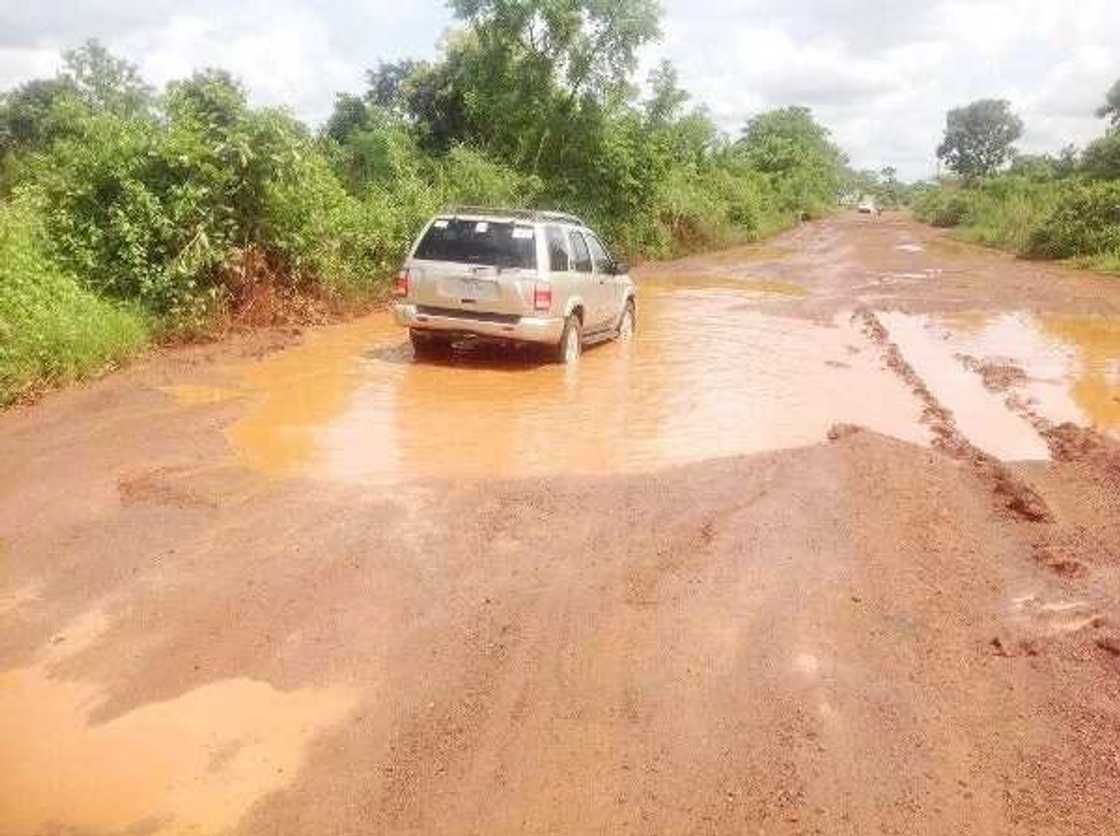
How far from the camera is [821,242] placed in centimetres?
4247

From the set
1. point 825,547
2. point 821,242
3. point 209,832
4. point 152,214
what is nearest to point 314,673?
point 209,832

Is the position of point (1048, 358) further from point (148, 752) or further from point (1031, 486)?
point (148, 752)

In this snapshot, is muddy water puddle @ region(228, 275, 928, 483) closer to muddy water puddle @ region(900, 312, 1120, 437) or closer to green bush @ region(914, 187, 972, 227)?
muddy water puddle @ region(900, 312, 1120, 437)

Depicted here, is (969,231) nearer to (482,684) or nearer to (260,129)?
(260,129)

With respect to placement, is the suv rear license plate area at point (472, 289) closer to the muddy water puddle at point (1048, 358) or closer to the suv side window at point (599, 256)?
the suv side window at point (599, 256)

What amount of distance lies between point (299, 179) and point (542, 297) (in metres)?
4.34

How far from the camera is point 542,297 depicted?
10836mm

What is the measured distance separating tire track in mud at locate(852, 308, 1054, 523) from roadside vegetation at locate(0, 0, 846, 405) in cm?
828

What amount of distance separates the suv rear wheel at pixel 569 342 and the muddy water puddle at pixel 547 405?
0.23m

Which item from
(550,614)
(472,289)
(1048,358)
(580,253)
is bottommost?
(1048,358)

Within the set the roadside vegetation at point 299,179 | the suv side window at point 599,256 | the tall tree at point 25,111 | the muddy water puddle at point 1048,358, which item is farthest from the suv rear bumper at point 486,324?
the tall tree at point 25,111

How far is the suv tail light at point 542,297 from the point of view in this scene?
10773 mm

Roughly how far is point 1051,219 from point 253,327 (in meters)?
28.2

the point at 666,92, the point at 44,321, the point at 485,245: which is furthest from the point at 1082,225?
the point at 44,321
